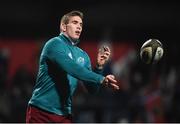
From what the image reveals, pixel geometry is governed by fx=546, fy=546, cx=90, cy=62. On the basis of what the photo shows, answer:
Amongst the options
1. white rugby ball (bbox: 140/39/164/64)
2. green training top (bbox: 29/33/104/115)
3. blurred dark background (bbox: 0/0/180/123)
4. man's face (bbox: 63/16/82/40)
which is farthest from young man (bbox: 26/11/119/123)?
blurred dark background (bbox: 0/0/180/123)

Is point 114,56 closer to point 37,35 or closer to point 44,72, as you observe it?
point 37,35

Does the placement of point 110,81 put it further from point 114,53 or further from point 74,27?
point 114,53

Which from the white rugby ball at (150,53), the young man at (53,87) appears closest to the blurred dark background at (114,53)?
the white rugby ball at (150,53)

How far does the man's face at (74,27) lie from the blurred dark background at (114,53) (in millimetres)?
1391

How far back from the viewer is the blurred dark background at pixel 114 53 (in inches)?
354

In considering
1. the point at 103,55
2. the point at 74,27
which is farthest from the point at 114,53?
the point at 74,27

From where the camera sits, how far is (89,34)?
38.7 feet

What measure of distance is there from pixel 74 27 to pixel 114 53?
5790mm

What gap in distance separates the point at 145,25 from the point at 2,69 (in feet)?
12.9

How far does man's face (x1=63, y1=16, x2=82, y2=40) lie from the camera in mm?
5023

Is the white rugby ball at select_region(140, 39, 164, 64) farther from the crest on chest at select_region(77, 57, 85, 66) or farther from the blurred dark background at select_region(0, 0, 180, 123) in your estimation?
the blurred dark background at select_region(0, 0, 180, 123)

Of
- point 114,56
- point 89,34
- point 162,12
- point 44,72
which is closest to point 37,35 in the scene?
point 89,34

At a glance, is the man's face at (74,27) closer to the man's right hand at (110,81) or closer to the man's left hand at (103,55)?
the man's left hand at (103,55)

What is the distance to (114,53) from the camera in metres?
10.8
